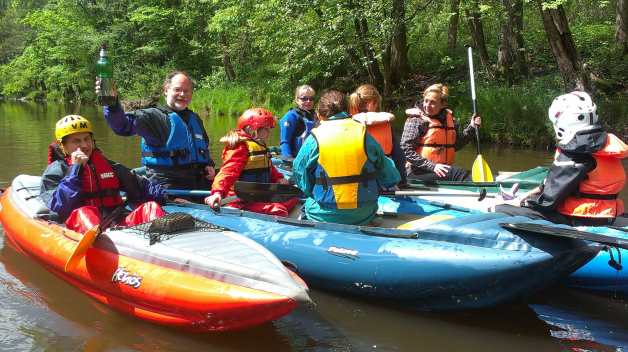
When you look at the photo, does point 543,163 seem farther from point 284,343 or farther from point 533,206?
point 284,343

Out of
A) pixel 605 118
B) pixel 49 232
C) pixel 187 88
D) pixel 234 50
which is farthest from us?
pixel 234 50

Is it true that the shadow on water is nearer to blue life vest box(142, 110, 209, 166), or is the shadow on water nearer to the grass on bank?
blue life vest box(142, 110, 209, 166)

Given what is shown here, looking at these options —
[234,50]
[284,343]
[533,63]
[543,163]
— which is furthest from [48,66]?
[284,343]

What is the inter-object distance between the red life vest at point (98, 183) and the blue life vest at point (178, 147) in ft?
1.54

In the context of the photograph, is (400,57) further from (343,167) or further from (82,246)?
(82,246)

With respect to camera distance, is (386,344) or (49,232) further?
(49,232)

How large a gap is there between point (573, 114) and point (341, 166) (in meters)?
1.31

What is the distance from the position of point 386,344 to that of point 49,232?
7.75 ft

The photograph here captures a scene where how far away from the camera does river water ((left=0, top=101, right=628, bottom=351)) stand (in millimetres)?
2701

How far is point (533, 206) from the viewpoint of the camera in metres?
3.13

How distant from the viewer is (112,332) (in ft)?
9.46

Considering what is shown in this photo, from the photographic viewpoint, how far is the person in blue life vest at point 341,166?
302 centimetres

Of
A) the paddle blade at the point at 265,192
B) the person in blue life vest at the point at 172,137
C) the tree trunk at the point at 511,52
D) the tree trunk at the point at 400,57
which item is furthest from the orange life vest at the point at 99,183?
the tree trunk at the point at 400,57

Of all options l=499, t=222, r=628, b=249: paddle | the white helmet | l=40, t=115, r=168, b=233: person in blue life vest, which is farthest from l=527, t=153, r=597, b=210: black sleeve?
l=40, t=115, r=168, b=233: person in blue life vest
